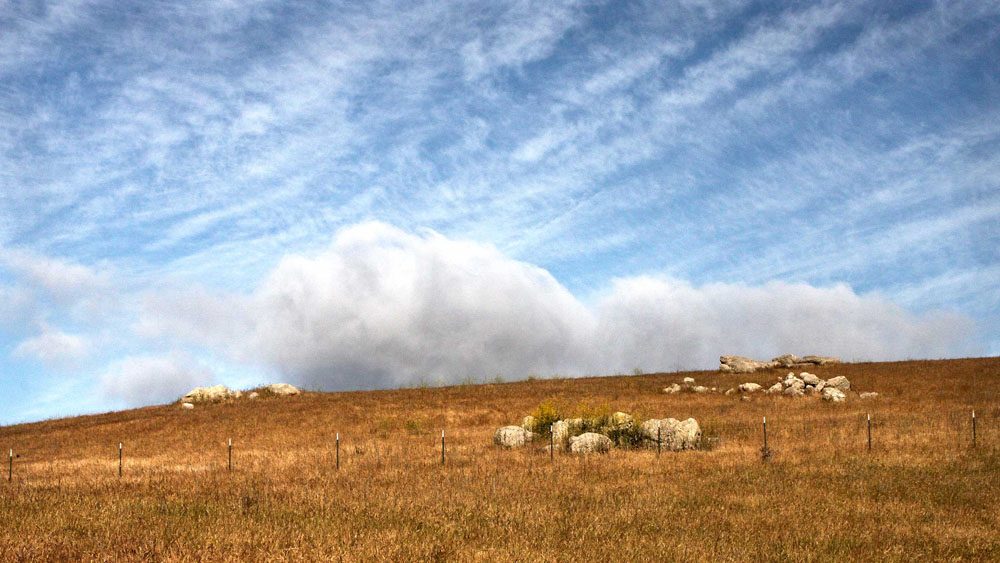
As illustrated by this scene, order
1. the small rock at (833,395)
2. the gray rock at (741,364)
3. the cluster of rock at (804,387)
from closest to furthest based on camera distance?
the small rock at (833,395) → the cluster of rock at (804,387) → the gray rock at (741,364)

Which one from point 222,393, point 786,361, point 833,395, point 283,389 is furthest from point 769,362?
point 222,393

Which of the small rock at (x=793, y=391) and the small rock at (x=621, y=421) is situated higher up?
the small rock at (x=621, y=421)

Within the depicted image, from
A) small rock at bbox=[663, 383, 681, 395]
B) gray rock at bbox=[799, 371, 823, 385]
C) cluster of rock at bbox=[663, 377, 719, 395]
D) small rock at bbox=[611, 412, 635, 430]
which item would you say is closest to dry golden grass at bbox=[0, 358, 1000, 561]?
small rock at bbox=[611, 412, 635, 430]

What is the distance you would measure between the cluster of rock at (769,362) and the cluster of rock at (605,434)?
37.2 m

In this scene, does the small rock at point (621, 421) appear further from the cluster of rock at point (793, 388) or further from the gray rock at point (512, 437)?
the cluster of rock at point (793, 388)

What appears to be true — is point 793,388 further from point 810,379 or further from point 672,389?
point 672,389

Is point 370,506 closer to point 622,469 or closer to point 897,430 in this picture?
point 622,469

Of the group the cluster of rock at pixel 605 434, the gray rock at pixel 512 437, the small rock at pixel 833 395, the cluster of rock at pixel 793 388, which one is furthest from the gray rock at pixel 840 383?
the gray rock at pixel 512 437

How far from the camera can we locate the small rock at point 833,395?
48.2m

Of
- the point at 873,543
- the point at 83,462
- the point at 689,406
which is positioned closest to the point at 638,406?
the point at 689,406

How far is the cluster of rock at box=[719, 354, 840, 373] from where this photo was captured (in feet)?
222

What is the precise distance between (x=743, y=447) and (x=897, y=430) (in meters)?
8.39

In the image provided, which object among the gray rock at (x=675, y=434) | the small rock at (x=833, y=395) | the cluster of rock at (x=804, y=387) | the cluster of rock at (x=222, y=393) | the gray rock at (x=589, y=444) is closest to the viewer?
the gray rock at (x=589, y=444)

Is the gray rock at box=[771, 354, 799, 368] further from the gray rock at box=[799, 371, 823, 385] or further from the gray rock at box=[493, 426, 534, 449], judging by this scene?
the gray rock at box=[493, 426, 534, 449]
